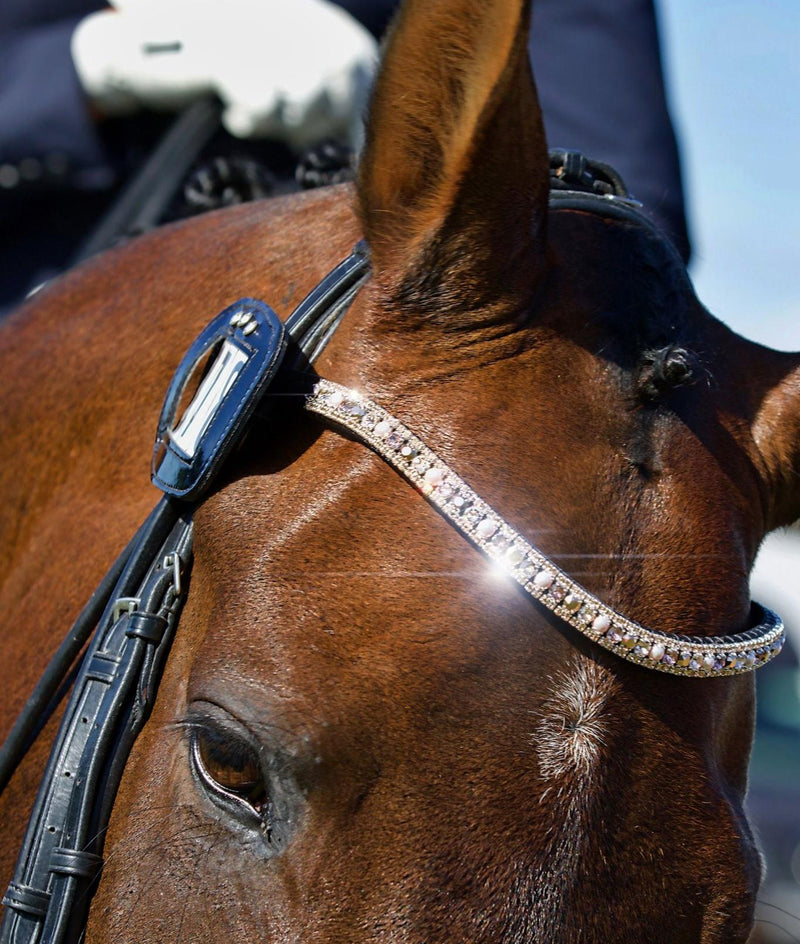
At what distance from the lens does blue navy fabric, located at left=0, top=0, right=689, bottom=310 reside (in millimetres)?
2670

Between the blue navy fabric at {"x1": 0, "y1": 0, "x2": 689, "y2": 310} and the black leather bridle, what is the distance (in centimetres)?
131

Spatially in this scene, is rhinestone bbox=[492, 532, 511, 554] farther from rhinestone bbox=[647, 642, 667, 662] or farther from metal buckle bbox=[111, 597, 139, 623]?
metal buckle bbox=[111, 597, 139, 623]

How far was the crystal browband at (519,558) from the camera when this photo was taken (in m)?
1.21

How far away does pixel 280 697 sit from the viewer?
117 centimetres

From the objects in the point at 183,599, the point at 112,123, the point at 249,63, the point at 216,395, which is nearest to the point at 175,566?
the point at 183,599

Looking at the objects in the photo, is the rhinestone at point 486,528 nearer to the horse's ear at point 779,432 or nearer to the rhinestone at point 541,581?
the rhinestone at point 541,581

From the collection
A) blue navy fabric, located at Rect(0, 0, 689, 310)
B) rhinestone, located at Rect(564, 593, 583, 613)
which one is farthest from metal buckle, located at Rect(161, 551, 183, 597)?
blue navy fabric, located at Rect(0, 0, 689, 310)

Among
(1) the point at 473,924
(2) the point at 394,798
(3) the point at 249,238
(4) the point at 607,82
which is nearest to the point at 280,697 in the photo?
(2) the point at 394,798

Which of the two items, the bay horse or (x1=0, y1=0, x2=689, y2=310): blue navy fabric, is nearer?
the bay horse

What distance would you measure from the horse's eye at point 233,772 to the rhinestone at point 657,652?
0.45 metres

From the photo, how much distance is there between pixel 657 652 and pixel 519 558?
195 millimetres

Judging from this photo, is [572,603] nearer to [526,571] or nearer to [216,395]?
[526,571]

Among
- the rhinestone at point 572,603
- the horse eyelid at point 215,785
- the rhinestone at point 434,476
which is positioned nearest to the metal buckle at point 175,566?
the horse eyelid at point 215,785

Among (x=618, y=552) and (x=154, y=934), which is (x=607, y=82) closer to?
(x=618, y=552)
